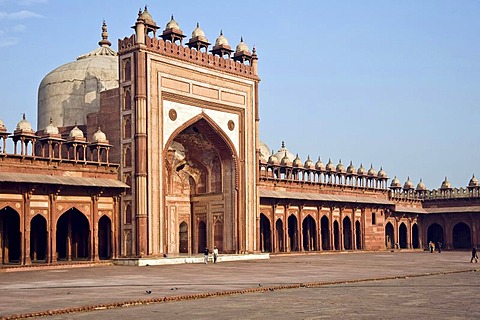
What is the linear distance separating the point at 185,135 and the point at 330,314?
88.1 ft

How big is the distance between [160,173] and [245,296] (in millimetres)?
18063

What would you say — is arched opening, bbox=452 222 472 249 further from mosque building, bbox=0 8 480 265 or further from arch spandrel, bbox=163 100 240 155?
arch spandrel, bbox=163 100 240 155

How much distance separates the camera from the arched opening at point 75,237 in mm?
33750

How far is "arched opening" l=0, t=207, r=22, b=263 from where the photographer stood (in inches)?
1232

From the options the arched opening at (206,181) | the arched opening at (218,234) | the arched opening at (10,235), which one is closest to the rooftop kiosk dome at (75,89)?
the arched opening at (206,181)

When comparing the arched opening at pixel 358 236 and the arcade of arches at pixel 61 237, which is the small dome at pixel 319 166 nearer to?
the arched opening at pixel 358 236

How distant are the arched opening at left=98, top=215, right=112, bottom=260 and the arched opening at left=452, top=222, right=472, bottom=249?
33073 mm

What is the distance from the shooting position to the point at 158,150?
33625 millimetres

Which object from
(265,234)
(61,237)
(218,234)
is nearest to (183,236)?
(218,234)

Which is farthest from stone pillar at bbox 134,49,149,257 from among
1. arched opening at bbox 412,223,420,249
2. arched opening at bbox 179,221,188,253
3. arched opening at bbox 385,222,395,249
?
arched opening at bbox 412,223,420,249

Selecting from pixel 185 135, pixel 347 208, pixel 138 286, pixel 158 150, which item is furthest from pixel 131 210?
pixel 347 208

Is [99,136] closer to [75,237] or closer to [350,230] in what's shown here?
[75,237]

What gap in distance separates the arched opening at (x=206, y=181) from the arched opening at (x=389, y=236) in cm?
2155

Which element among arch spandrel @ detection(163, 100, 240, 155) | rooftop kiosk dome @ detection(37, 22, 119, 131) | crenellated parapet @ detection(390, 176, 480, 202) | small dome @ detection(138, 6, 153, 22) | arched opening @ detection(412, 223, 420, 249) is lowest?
arched opening @ detection(412, 223, 420, 249)
